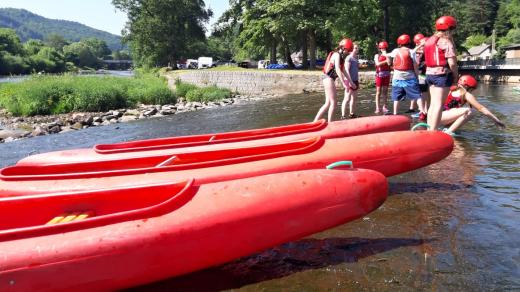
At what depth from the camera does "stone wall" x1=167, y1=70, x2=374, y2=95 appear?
28.2 metres

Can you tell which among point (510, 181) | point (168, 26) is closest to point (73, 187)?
point (510, 181)

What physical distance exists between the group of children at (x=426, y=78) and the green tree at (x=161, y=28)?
51818 mm

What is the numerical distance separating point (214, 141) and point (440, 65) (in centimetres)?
370

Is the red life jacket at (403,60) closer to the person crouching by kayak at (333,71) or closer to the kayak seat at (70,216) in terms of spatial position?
the person crouching by kayak at (333,71)

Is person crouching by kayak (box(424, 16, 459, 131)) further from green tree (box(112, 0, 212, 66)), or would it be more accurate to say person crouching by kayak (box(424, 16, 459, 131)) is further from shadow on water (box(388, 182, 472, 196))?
green tree (box(112, 0, 212, 66))

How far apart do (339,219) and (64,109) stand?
2151 centimetres

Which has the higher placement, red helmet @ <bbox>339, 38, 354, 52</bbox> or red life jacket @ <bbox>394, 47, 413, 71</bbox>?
red helmet @ <bbox>339, 38, 354, 52</bbox>

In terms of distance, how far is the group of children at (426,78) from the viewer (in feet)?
20.9

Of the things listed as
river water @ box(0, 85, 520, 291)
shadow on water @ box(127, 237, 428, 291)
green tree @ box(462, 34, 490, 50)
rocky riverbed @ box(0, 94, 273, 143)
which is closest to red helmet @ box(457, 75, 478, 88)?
river water @ box(0, 85, 520, 291)

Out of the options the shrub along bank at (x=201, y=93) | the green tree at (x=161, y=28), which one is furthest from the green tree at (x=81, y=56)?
the shrub along bank at (x=201, y=93)

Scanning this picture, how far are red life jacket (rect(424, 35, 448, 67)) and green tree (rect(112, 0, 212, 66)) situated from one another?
5509 centimetres

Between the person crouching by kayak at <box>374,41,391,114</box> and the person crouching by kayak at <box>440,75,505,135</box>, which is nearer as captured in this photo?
the person crouching by kayak at <box>440,75,505,135</box>

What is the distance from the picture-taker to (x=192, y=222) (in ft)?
9.91

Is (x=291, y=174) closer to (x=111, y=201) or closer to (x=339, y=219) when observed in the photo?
(x=339, y=219)
